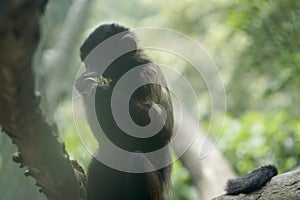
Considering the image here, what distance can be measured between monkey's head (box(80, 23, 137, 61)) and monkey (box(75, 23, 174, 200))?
0.01m

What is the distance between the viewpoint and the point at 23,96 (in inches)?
82.1

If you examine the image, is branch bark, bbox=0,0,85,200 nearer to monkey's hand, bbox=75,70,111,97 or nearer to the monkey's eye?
monkey's hand, bbox=75,70,111,97

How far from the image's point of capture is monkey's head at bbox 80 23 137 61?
172 inches

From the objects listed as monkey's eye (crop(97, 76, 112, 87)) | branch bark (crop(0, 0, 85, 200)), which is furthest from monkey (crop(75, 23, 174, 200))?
branch bark (crop(0, 0, 85, 200))

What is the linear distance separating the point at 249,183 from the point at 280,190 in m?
0.19

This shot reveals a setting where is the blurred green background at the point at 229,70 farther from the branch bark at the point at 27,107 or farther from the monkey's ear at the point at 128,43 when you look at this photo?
the branch bark at the point at 27,107

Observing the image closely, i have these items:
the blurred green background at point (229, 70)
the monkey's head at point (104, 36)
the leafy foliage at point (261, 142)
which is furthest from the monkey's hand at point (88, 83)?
the leafy foliage at point (261, 142)

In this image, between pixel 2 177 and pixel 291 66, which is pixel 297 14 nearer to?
pixel 291 66

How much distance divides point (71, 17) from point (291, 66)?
3.80 metres

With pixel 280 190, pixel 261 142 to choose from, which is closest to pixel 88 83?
pixel 280 190

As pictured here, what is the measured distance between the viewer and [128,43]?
4418 millimetres

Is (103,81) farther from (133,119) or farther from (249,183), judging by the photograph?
(249,183)

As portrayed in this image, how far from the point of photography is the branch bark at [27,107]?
6.10 feet

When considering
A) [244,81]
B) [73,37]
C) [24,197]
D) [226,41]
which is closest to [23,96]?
[24,197]
